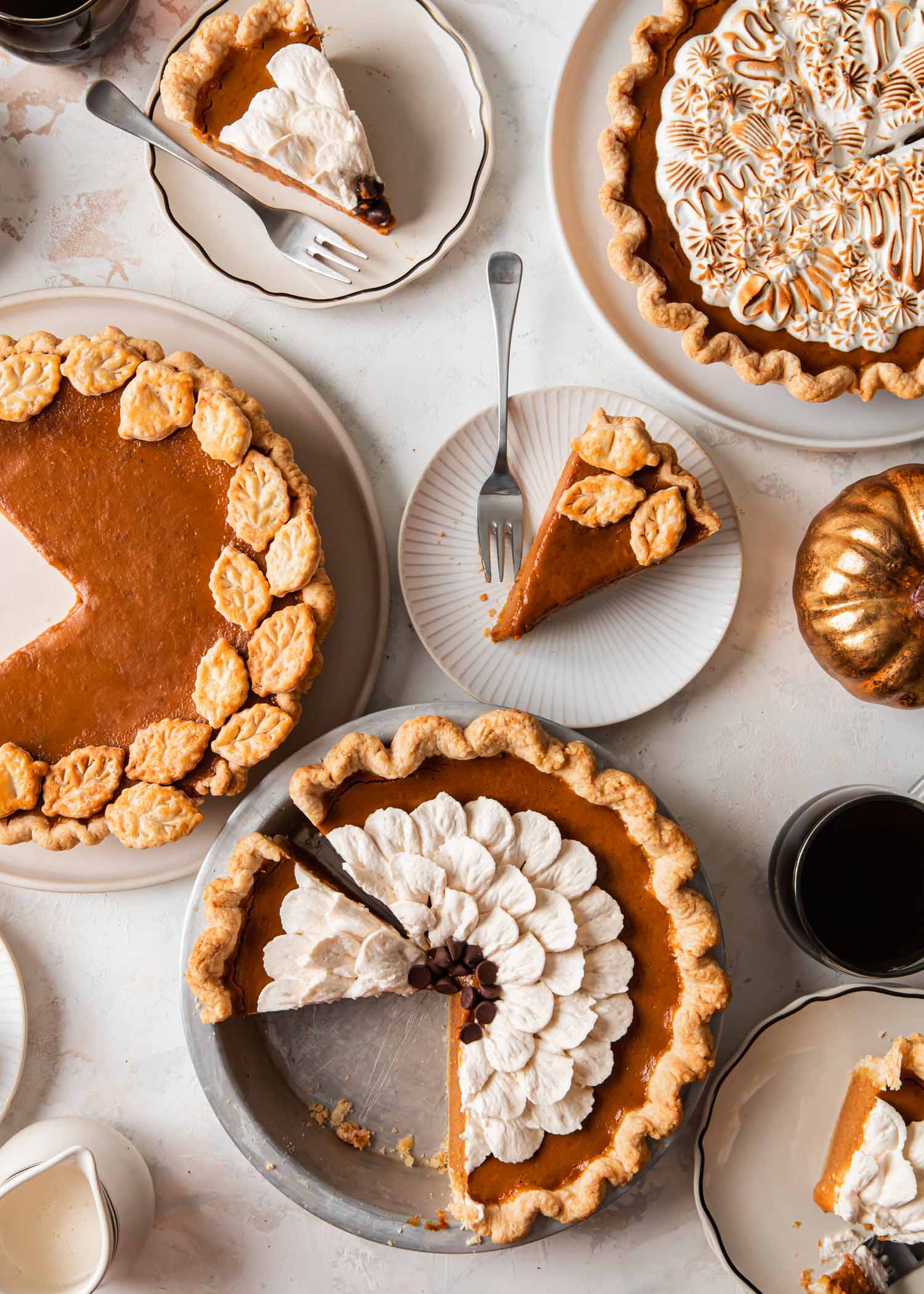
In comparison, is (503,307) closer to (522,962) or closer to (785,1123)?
(522,962)

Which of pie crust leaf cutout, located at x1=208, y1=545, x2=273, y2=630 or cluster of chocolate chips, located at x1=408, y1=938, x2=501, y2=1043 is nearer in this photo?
cluster of chocolate chips, located at x1=408, y1=938, x2=501, y2=1043

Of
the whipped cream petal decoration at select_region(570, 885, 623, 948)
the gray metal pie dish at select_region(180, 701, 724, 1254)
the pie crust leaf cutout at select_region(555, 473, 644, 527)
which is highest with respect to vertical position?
the pie crust leaf cutout at select_region(555, 473, 644, 527)

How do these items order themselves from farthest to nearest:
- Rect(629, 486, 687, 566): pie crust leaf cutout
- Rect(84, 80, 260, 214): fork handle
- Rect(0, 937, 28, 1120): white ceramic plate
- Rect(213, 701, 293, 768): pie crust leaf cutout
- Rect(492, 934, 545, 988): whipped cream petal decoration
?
Rect(0, 937, 28, 1120): white ceramic plate, Rect(84, 80, 260, 214): fork handle, Rect(629, 486, 687, 566): pie crust leaf cutout, Rect(213, 701, 293, 768): pie crust leaf cutout, Rect(492, 934, 545, 988): whipped cream petal decoration

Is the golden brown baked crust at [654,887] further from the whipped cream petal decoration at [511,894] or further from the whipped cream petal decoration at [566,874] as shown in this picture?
the whipped cream petal decoration at [511,894]

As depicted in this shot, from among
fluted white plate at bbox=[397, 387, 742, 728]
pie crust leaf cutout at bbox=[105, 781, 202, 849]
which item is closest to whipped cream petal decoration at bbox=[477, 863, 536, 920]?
fluted white plate at bbox=[397, 387, 742, 728]

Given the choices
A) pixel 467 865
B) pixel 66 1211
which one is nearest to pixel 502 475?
pixel 467 865

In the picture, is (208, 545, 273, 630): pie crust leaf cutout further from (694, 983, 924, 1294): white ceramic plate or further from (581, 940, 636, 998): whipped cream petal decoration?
(694, 983, 924, 1294): white ceramic plate

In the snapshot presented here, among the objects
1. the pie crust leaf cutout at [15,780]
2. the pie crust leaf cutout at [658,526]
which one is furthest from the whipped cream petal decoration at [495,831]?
the pie crust leaf cutout at [15,780]

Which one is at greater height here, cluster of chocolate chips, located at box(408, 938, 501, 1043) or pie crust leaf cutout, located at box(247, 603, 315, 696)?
pie crust leaf cutout, located at box(247, 603, 315, 696)
